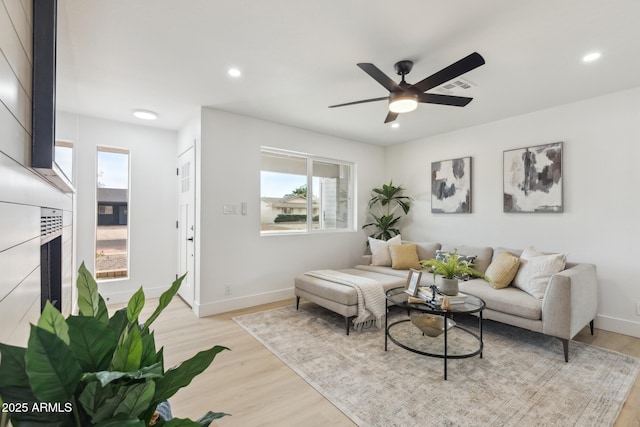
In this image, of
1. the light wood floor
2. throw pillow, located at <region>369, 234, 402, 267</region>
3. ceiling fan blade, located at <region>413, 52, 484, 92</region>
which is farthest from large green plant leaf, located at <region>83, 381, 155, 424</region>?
throw pillow, located at <region>369, 234, 402, 267</region>

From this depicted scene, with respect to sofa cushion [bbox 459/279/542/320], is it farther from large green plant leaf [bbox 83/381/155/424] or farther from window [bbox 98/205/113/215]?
window [bbox 98/205/113/215]

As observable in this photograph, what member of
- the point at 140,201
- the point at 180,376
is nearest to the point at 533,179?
the point at 180,376

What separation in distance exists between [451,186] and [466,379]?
289 centimetres

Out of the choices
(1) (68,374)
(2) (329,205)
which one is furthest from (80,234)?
(1) (68,374)

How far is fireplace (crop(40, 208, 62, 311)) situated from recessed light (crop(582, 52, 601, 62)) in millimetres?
3783

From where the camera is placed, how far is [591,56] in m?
2.34

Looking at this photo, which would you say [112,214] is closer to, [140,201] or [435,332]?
[140,201]

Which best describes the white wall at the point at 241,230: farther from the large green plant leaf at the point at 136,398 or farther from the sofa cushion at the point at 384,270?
the large green plant leaf at the point at 136,398

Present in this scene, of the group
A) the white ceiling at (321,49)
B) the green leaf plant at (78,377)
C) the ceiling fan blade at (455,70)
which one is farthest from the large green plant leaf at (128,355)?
the ceiling fan blade at (455,70)

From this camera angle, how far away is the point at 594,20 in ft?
6.30

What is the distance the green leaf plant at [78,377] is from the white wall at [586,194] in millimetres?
4096

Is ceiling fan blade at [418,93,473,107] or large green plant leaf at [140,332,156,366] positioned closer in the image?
large green plant leaf at [140,332,156,366]

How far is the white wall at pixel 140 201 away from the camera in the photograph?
365 cm

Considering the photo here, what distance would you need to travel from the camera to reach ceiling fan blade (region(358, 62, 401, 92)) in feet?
6.60
